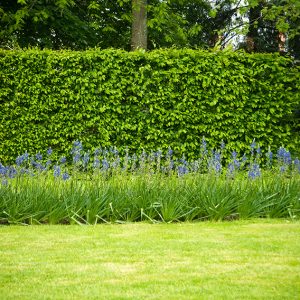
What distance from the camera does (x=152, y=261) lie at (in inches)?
201

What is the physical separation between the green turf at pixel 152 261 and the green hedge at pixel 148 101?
5225 millimetres

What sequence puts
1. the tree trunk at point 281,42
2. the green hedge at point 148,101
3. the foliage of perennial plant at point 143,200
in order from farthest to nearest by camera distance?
the tree trunk at point 281,42, the green hedge at point 148,101, the foliage of perennial plant at point 143,200

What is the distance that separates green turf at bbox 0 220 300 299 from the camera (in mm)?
4258

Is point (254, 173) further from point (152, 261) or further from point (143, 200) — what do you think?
point (152, 261)

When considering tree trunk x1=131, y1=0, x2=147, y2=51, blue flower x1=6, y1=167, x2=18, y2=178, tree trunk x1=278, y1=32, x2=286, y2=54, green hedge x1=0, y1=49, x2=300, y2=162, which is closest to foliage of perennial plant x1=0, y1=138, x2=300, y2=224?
blue flower x1=6, y1=167, x2=18, y2=178

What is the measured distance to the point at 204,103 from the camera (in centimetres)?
1217

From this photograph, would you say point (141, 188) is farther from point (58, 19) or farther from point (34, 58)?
point (58, 19)

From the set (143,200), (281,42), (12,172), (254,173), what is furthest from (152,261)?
(281,42)

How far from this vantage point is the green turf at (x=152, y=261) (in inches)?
168

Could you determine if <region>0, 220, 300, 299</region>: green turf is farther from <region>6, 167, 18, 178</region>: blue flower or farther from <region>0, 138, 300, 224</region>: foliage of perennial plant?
<region>6, 167, 18, 178</region>: blue flower

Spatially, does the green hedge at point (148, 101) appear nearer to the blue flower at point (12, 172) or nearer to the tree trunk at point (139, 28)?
the tree trunk at point (139, 28)

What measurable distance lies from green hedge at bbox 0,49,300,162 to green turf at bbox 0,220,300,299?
17.1 ft

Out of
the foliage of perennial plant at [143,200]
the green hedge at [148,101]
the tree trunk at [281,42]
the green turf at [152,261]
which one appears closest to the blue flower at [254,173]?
the foliage of perennial plant at [143,200]

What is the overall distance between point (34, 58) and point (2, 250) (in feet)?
24.5
